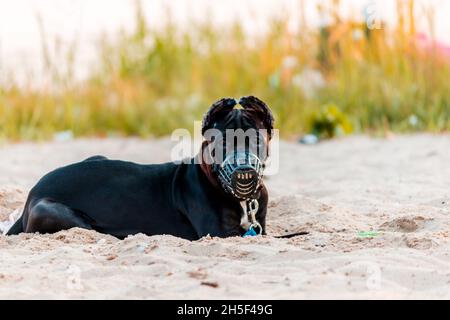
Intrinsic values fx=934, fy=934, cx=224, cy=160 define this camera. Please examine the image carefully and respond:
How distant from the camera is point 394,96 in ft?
33.2

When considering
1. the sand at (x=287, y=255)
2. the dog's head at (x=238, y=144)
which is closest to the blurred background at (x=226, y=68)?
the sand at (x=287, y=255)

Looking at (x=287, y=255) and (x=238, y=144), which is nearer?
(x=287, y=255)

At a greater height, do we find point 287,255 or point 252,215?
point 252,215

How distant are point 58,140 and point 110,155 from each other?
49.1 inches

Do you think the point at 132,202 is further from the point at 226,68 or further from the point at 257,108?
the point at 226,68

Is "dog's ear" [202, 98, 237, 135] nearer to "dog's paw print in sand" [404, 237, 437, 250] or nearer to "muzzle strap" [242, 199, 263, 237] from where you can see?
"muzzle strap" [242, 199, 263, 237]

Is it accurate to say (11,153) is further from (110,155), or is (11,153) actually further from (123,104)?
(123,104)

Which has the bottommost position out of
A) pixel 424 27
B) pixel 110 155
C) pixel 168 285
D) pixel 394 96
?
pixel 168 285

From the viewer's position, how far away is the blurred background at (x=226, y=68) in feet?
33.3

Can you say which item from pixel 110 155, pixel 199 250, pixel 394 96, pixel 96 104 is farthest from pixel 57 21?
pixel 199 250

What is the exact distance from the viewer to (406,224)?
5.32 meters

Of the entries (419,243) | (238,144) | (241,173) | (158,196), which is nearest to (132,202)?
(158,196)

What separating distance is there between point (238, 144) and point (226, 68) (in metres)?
6.54

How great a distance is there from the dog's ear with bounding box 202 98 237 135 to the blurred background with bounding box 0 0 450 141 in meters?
4.58
